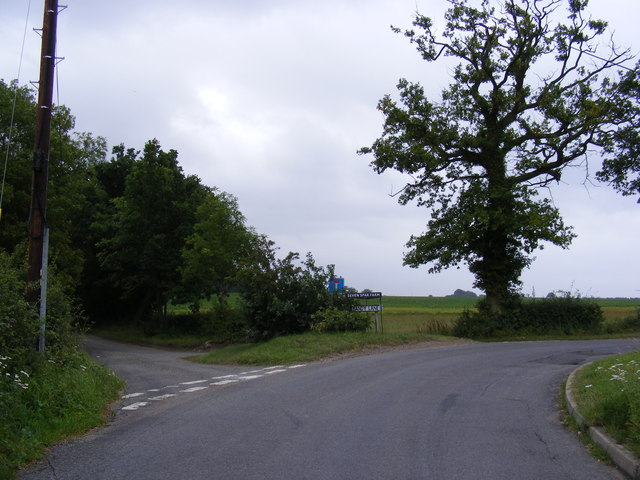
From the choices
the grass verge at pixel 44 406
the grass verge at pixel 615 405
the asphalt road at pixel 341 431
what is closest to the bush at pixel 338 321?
the asphalt road at pixel 341 431

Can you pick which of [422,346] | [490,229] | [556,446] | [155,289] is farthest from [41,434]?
[155,289]

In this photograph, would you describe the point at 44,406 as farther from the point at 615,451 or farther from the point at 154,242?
the point at 154,242

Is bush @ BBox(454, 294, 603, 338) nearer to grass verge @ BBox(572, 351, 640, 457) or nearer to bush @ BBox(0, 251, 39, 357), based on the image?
grass verge @ BBox(572, 351, 640, 457)

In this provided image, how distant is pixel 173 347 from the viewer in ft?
118

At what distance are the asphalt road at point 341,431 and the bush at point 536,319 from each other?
50.1 feet

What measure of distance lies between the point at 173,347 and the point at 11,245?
10.8 meters

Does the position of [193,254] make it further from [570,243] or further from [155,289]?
[570,243]

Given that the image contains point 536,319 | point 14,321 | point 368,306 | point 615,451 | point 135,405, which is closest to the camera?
point 615,451

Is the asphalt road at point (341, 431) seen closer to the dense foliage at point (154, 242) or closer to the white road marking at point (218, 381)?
the white road marking at point (218, 381)

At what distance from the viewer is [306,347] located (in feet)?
66.7

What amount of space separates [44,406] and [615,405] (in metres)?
8.16

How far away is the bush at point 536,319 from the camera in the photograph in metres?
29.5

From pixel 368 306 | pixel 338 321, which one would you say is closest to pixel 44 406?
pixel 338 321

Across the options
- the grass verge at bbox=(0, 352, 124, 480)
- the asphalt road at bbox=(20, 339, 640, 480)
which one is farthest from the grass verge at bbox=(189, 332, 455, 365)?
the grass verge at bbox=(0, 352, 124, 480)
